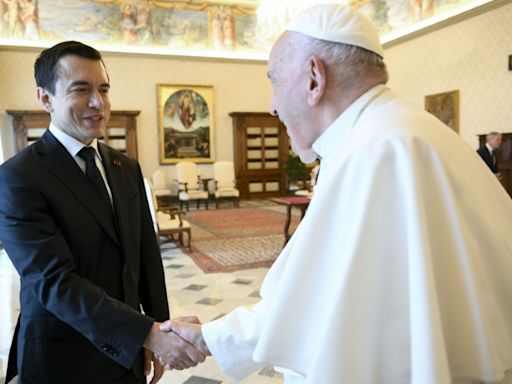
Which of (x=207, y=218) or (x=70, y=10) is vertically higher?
(x=70, y=10)

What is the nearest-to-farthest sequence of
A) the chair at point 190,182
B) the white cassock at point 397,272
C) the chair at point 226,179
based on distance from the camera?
the white cassock at point 397,272 < the chair at point 190,182 < the chair at point 226,179

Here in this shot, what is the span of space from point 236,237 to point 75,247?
A: 7.32 metres

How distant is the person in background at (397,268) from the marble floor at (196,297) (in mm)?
2529

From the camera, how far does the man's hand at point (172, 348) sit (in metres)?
1.68

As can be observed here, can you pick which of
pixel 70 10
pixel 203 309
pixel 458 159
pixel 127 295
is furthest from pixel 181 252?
pixel 70 10

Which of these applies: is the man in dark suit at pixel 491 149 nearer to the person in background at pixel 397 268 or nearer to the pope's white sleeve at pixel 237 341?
the person in background at pixel 397 268

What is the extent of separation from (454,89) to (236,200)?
6606 millimetres

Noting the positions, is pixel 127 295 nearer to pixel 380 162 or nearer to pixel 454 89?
pixel 380 162

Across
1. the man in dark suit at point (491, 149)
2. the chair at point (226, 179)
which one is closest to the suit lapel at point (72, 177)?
the man in dark suit at point (491, 149)

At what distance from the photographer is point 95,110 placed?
1716 mm

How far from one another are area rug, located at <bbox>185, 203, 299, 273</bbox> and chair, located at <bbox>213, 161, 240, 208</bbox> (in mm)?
592

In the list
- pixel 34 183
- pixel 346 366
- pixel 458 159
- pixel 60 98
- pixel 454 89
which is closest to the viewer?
pixel 346 366

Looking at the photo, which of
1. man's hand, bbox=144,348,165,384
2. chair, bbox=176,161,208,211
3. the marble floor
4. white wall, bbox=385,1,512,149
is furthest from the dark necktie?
chair, bbox=176,161,208,211

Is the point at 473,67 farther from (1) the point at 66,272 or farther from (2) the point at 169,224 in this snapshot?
(1) the point at 66,272
